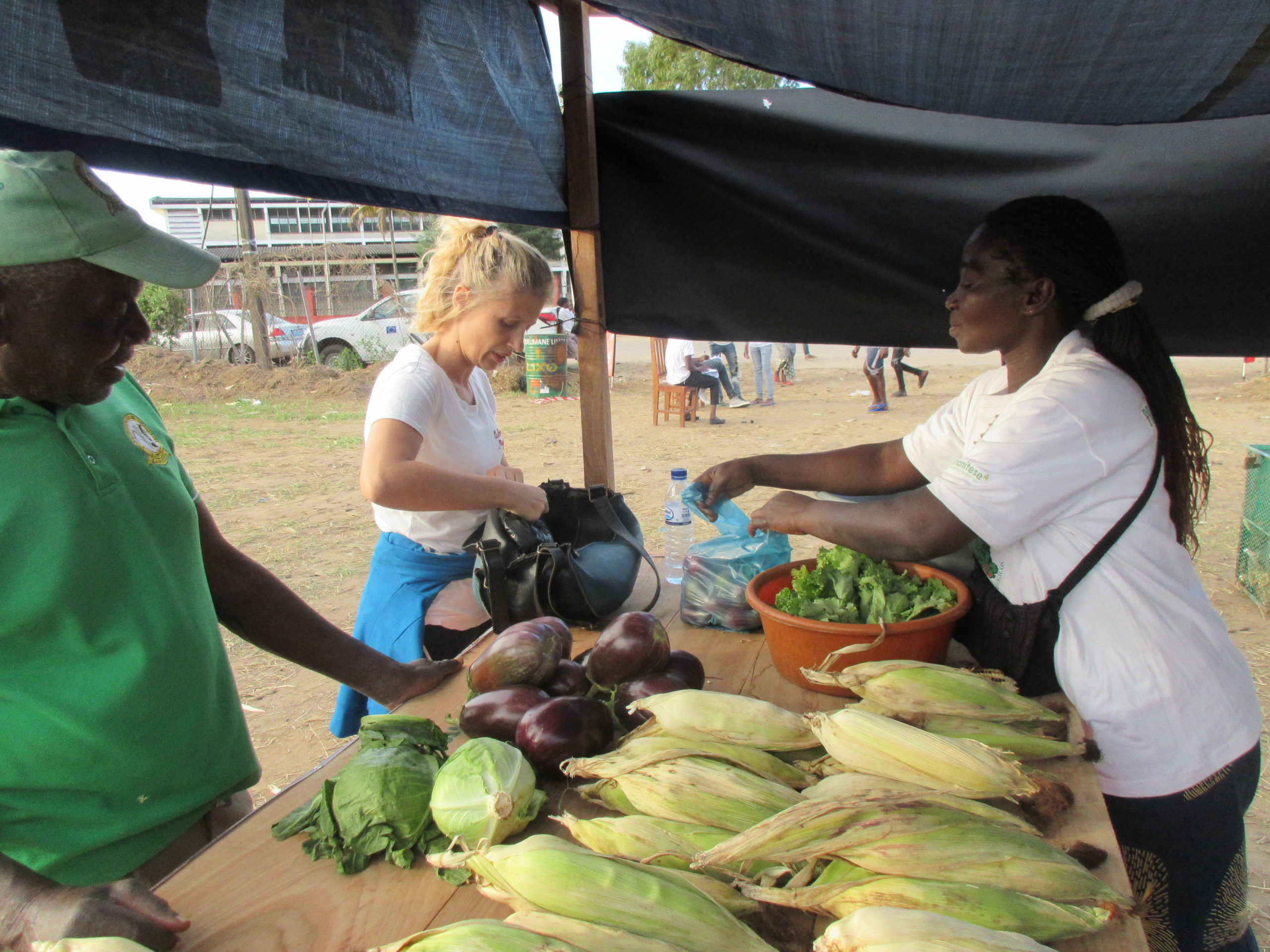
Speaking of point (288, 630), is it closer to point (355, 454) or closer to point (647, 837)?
point (647, 837)

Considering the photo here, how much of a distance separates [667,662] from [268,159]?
169 centimetres

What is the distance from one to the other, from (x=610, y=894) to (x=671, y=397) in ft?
40.7

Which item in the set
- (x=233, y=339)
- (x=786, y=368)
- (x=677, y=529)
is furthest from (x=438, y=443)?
(x=233, y=339)

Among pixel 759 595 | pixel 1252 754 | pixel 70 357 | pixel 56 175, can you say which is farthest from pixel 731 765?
pixel 56 175

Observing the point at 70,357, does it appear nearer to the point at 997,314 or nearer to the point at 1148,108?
the point at 997,314

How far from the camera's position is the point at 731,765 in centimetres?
131

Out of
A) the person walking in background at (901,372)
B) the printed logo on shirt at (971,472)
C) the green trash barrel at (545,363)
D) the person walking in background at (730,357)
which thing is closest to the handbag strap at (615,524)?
the printed logo on shirt at (971,472)

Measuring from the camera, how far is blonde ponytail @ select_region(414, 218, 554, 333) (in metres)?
2.70

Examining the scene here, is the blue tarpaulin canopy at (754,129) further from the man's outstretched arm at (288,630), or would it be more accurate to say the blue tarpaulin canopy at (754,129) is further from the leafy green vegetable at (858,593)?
the leafy green vegetable at (858,593)

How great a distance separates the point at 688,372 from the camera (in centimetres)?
1278

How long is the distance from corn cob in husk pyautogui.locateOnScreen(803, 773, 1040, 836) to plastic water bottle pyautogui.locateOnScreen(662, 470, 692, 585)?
5.10ft

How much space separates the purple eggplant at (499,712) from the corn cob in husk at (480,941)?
0.56 meters

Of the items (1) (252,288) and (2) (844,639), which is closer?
(2) (844,639)

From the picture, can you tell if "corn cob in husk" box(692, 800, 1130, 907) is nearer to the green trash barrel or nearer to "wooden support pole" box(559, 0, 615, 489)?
"wooden support pole" box(559, 0, 615, 489)
